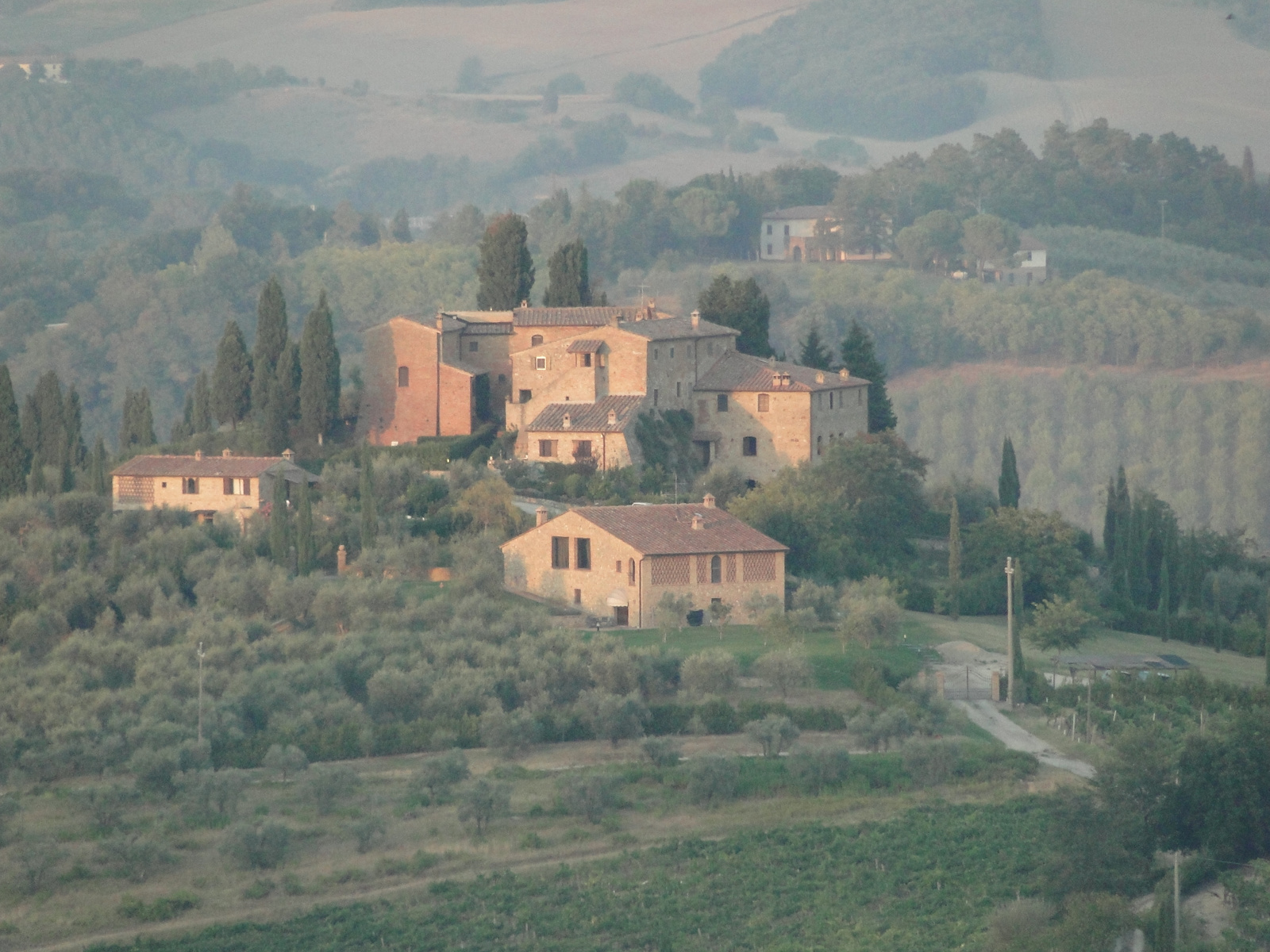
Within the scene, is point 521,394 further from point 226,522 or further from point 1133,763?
point 1133,763

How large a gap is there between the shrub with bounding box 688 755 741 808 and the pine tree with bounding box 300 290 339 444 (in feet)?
82.1

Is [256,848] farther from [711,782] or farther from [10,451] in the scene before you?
[10,451]

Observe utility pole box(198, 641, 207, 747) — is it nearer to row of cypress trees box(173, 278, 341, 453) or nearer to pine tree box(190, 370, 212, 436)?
row of cypress trees box(173, 278, 341, 453)

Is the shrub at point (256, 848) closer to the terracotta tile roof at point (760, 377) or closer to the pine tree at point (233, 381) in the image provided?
the terracotta tile roof at point (760, 377)

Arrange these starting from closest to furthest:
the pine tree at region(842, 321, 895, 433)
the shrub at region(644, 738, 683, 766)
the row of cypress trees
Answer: the shrub at region(644, 738, 683, 766), the row of cypress trees, the pine tree at region(842, 321, 895, 433)

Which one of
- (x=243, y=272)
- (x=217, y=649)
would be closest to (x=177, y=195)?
(x=243, y=272)

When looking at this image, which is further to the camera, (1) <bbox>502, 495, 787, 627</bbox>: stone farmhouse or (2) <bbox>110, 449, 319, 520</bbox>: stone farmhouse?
(2) <bbox>110, 449, 319, 520</bbox>: stone farmhouse

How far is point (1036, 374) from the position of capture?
13475 centimetres

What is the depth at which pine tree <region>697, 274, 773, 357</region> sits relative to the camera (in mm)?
70438

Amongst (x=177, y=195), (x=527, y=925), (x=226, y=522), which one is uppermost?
(x=177, y=195)

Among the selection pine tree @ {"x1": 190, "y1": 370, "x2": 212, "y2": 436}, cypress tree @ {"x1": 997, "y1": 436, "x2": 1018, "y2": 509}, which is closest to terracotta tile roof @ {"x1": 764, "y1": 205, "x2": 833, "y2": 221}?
cypress tree @ {"x1": 997, "y1": 436, "x2": 1018, "y2": 509}

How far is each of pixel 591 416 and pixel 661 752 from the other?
2073cm

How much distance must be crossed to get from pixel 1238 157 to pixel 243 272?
90138 millimetres

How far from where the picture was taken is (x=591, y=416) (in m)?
64.1
